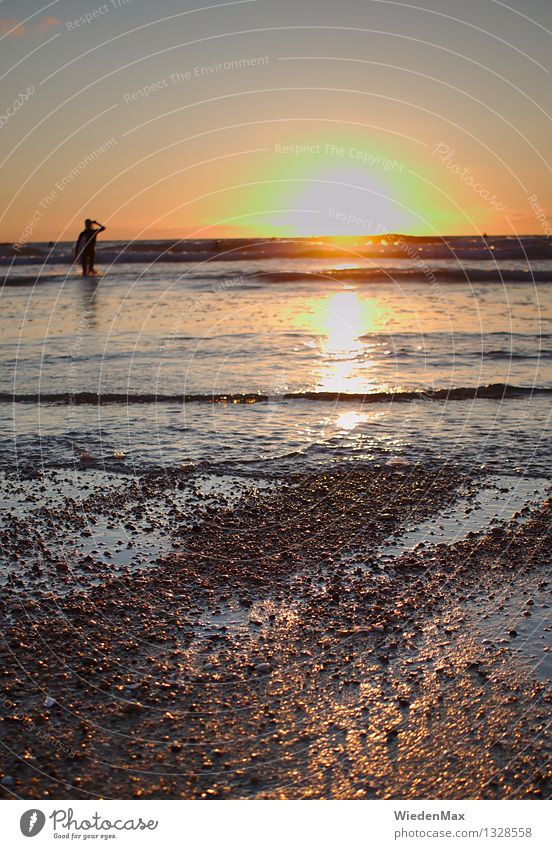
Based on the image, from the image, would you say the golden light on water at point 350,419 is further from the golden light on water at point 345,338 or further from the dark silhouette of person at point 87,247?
the dark silhouette of person at point 87,247

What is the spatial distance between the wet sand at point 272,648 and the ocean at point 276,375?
91.8 inches

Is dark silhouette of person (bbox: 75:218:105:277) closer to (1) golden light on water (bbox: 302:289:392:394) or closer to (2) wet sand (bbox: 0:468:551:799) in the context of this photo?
(1) golden light on water (bbox: 302:289:392:394)

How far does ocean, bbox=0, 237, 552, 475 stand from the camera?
12.3m

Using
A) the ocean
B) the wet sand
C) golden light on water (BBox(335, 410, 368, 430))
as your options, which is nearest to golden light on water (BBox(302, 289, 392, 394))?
the ocean

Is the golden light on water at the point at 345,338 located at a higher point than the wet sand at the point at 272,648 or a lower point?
higher

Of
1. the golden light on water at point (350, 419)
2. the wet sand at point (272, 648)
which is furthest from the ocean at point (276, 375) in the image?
the wet sand at point (272, 648)

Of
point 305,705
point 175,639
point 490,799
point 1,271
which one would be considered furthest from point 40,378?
point 1,271

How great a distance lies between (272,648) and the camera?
249 inches

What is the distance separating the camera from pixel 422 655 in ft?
20.4

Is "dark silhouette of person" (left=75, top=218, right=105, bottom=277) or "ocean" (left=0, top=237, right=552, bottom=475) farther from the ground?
"dark silhouette of person" (left=75, top=218, right=105, bottom=277)

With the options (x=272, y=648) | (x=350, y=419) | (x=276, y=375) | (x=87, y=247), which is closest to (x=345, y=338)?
(x=276, y=375)

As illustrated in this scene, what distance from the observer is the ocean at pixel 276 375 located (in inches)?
483

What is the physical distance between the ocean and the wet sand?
2.33m
